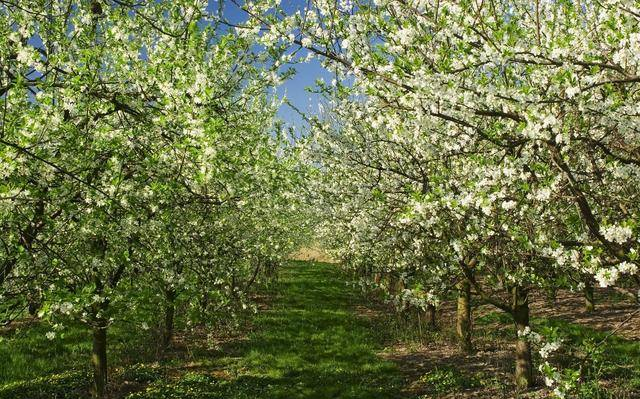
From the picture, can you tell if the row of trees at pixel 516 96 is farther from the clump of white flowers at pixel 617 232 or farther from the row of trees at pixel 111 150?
the row of trees at pixel 111 150

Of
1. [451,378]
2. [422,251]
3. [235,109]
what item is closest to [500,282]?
[422,251]

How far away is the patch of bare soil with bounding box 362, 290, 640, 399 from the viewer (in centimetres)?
1094

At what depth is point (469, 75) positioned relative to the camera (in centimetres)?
548

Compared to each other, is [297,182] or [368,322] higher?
[297,182]

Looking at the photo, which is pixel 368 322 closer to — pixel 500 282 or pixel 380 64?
pixel 500 282

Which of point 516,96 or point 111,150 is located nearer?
point 516,96

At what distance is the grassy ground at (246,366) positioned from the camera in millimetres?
11336

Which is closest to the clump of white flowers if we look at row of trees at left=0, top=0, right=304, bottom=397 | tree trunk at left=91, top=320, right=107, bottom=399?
row of trees at left=0, top=0, right=304, bottom=397

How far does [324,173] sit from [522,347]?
5.89 meters

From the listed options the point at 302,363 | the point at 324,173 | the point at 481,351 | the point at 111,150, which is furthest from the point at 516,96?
the point at 481,351

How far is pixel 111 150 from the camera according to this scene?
6.72 meters

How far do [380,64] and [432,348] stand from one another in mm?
11948

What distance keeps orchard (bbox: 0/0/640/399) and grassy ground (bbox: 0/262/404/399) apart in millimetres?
91

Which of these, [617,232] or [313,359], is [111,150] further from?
[313,359]
